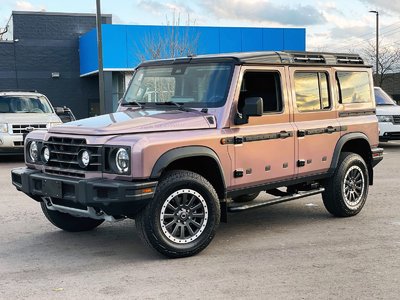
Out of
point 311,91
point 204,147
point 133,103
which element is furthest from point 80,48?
point 204,147

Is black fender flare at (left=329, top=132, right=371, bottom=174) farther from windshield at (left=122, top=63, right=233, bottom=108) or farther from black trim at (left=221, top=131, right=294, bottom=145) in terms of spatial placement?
windshield at (left=122, top=63, right=233, bottom=108)

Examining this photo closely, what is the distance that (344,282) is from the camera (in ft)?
14.9

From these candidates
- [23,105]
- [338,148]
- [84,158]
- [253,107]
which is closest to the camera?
[84,158]

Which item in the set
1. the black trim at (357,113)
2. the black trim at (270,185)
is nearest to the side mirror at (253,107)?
the black trim at (270,185)

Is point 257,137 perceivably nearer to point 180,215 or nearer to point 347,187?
point 180,215

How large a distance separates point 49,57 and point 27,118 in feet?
65.2

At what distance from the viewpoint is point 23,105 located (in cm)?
1430

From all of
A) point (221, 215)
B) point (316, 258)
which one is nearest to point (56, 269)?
point (221, 215)

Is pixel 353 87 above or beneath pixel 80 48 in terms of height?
beneath

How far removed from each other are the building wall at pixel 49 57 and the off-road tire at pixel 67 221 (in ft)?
89.2

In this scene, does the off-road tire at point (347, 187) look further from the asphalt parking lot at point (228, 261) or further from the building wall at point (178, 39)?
the building wall at point (178, 39)

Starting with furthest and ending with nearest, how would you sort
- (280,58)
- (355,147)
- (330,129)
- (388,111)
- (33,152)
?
(388,111), (355,147), (330,129), (280,58), (33,152)

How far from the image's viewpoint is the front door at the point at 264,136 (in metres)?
5.68

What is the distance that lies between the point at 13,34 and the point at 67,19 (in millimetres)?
3311
